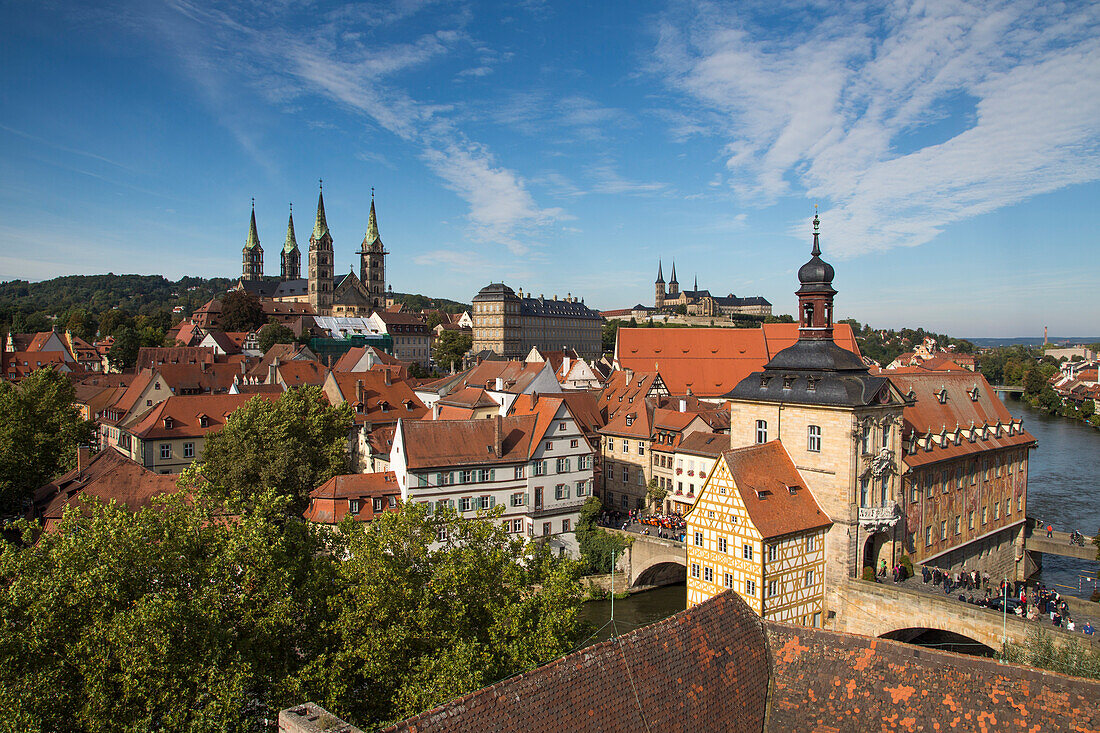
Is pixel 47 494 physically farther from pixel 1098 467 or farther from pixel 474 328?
pixel 474 328

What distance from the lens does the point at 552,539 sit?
1426 inches

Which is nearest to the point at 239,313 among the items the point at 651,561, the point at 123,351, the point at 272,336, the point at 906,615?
the point at 123,351

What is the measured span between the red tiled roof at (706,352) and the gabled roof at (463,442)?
90.6 ft

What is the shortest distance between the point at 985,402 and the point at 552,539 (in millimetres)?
22567

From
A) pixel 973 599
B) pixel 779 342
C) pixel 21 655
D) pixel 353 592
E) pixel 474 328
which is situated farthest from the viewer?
pixel 474 328

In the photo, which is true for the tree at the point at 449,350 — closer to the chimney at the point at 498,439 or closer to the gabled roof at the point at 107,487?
the chimney at the point at 498,439

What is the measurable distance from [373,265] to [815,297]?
11813cm

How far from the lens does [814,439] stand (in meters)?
26.9

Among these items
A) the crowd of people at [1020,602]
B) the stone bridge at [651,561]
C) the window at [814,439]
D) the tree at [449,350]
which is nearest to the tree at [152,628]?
the window at [814,439]

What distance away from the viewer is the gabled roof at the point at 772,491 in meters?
24.9

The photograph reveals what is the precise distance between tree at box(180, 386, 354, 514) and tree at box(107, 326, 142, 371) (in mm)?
54871

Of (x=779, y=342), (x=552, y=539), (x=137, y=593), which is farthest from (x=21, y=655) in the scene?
(x=779, y=342)

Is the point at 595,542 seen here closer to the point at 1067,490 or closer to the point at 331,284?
the point at 1067,490

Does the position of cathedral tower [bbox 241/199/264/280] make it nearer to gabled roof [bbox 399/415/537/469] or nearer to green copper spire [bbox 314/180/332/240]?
green copper spire [bbox 314/180/332/240]
